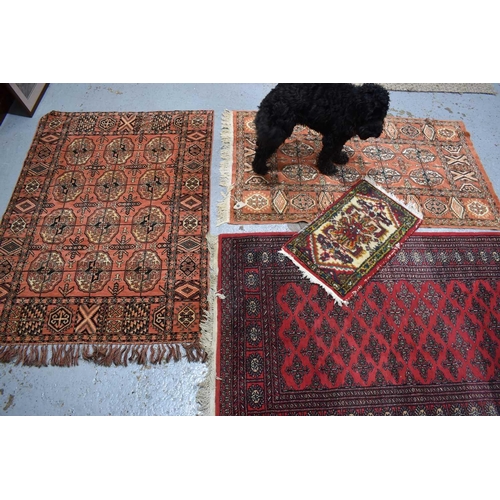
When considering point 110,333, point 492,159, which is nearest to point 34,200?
point 110,333

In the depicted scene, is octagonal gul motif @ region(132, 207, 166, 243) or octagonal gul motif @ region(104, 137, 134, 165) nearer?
octagonal gul motif @ region(132, 207, 166, 243)

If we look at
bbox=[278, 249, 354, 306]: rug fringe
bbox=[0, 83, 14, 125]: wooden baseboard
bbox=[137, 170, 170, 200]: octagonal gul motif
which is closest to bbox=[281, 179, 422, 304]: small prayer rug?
bbox=[278, 249, 354, 306]: rug fringe

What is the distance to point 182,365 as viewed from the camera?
62.7 inches

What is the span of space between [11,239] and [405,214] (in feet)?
6.97

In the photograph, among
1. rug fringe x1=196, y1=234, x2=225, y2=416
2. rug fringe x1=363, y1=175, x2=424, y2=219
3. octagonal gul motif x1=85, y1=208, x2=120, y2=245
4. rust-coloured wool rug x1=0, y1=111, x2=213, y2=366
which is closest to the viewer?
rug fringe x1=196, y1=234, x2=225, y2=416

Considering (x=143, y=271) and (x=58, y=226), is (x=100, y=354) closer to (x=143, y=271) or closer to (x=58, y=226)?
(x=143, y=271)

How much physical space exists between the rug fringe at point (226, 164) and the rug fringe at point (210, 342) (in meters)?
0.21

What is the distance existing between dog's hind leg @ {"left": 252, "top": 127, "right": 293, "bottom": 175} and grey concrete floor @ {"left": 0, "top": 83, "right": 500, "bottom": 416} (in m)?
0.28

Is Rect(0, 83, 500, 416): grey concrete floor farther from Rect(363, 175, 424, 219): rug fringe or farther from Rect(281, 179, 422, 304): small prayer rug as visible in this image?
Rect(363, 175, 424, 219): rug fringe

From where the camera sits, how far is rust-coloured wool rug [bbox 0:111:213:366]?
163 centimetres

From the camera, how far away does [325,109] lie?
172 cm

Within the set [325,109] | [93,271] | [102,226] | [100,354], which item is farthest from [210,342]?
[325,109]

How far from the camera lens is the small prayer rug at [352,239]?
5.86 ft

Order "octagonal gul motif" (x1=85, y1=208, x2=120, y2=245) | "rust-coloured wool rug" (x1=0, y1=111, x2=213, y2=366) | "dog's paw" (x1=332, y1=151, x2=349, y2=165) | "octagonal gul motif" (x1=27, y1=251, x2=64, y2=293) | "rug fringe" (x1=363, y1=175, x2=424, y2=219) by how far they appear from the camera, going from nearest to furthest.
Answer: "rust-coloured wool rug" (x1=0, y1=111, x2=213, y2=366)
"octagonal gul motif" (x1=27, y1=251, x2=64, y2=293)
"octagonal gul motif" (x1=85, y1=208, x2=120, y2=245)
"rug fringe" (x1=363, y1=175, x2=424, y2=219)
"dog's paw" (x1=332, y1=151, x2=349, y2=165)
